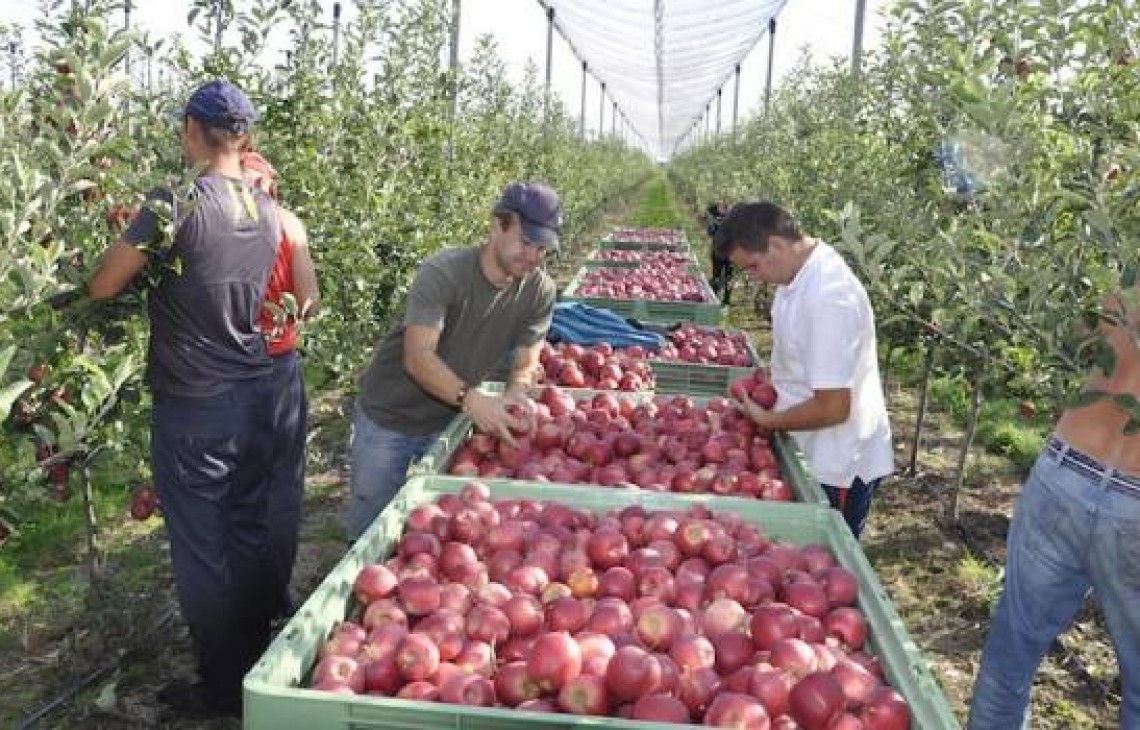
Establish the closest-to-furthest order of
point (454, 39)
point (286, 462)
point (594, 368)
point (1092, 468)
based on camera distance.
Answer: point (1092, 468) → point (286, 462) → point (594, 368) → point (454, 39)

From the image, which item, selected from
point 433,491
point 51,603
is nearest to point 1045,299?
point 433,491

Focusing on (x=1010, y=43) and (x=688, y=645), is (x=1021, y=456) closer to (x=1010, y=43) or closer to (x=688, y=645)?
(x=1010, y=43)

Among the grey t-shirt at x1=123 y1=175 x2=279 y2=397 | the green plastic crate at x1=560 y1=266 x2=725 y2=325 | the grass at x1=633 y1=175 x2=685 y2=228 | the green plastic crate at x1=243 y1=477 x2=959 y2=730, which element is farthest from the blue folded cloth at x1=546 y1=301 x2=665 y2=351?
the grass at x1=633 y1=175 x2=685 y2=228

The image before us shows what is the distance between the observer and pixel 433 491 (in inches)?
122

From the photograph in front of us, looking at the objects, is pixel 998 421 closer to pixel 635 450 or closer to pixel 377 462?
pixel 635 450

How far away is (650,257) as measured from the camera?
11.6m

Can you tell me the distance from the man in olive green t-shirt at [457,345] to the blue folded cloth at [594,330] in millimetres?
1799

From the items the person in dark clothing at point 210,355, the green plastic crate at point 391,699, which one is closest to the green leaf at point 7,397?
the green plastic crate at point 391,699

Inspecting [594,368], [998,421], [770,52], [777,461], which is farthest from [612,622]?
[770,52]

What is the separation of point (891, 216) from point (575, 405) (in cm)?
217

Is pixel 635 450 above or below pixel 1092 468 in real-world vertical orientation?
below

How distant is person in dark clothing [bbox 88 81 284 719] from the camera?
3.09 metres

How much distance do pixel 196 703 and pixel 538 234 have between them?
2197mm

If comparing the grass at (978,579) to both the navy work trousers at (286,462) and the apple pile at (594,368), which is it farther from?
the navy work trousers at (286,462)
